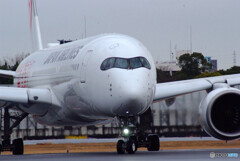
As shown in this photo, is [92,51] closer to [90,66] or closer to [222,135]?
[90,66]

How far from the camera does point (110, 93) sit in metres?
23.9

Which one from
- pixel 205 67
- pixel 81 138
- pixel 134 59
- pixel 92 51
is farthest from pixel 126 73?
pixel 205 67

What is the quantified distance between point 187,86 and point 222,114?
3551 mm

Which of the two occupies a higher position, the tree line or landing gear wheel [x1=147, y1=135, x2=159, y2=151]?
the tree line

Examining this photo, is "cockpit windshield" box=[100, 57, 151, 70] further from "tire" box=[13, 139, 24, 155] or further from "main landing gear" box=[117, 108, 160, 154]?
"tire" box=[13, 139, 24, 155]

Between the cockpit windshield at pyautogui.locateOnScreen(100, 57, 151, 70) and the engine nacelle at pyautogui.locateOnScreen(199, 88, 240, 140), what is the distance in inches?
115

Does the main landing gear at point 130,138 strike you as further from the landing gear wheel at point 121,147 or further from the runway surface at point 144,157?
the runway surface at point 144,157

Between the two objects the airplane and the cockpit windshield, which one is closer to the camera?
the airplane

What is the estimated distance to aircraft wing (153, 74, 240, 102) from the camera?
28.7 metres

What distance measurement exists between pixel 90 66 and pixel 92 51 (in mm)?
780

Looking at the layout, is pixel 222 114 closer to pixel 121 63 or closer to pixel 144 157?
pixel 121 63

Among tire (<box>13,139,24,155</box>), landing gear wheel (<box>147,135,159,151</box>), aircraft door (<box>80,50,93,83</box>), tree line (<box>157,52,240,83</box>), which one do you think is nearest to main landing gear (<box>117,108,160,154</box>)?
landing gear wheel (<box>147,135,159,151</box>)

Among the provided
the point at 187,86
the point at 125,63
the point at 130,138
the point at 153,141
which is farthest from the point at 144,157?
the point at 187,86

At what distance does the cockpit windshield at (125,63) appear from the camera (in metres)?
24.1
